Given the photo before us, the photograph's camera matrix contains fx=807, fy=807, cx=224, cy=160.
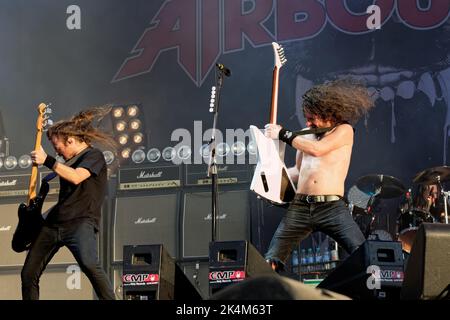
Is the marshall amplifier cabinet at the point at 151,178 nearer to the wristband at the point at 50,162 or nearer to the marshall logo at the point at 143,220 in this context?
the marshall logo at the point at 143,220

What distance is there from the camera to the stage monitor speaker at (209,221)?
8992 millimetres

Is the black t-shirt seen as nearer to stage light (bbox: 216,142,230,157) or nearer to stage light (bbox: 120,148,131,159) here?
stage light (bbox: 216,142,230,157)

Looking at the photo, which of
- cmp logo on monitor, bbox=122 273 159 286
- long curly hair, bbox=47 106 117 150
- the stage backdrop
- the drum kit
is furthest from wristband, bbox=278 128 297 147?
the stage backdrop

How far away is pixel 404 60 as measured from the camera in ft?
31.3

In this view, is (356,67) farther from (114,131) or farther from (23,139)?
(23,139)

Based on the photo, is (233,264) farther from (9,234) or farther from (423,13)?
(423,13)

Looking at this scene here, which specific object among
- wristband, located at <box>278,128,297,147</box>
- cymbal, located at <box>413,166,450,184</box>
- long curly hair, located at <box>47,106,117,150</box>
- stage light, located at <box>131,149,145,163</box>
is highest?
long curly hair, located at <box>47,106,117,150</box>

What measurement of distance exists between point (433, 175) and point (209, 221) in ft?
8.27

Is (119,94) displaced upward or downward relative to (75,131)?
upward

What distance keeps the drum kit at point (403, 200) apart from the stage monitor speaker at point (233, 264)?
3.59m

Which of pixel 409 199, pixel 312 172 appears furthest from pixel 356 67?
pixel 312 172

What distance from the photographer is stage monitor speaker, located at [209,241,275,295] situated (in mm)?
4910

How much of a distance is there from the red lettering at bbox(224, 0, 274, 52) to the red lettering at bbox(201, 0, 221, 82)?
126mm

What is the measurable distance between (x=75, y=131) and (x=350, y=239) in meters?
2.38
